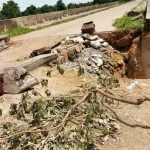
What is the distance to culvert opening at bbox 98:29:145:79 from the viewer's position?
8.56m

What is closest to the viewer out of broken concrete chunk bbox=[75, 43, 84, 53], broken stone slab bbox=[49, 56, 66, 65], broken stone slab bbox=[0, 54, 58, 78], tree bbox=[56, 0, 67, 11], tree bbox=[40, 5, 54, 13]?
broken stone slab bbox=[0, 54, 58, 78]

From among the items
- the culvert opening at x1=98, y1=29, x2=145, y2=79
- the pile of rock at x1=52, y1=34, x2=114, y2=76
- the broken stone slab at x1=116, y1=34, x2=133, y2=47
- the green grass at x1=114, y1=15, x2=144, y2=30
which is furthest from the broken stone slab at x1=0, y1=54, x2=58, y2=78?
the green grass at x1=114, y1=15, x2=144, y2=30

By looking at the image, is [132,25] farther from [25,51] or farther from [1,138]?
[1,138]

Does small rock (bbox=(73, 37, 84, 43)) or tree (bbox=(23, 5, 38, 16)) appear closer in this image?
small rock (bbox=(73, 37, 84, 43))

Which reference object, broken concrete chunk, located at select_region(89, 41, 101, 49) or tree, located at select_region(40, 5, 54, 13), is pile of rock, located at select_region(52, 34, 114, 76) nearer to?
broken concrete chunk, located at select_region(89, 41, 101, 49)

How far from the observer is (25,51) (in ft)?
28.4

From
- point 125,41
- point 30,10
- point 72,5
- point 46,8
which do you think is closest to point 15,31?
point 125,41

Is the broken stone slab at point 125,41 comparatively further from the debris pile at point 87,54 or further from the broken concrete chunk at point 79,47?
the broken concrete chunk at point 79,47

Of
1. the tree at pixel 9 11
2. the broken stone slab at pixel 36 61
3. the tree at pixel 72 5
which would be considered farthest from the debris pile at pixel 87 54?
the tree at pixel 72 5

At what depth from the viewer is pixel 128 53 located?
8.93 metres

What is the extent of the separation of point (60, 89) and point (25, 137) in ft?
6.67

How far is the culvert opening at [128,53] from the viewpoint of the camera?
856 cm

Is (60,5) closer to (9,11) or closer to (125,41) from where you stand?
(9,11)

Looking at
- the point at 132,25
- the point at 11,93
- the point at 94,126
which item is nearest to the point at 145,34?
the point at 132,25
